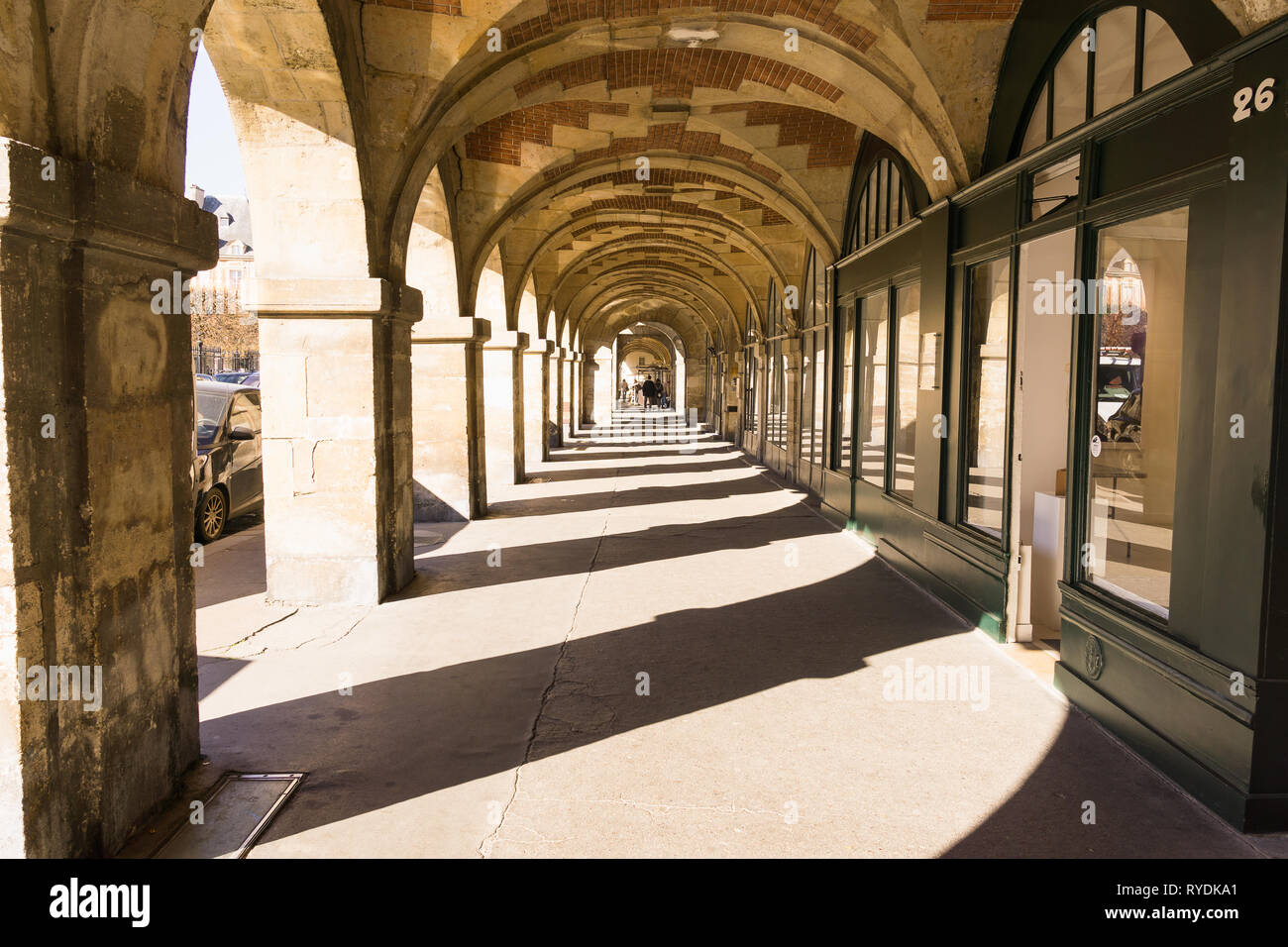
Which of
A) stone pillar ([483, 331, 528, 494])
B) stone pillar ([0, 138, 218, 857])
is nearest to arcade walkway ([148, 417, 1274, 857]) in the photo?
stone pillar ([0, 138, 218, 857])

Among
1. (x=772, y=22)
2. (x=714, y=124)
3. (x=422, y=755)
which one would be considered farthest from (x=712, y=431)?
(x=422, y=755)

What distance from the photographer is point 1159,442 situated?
8680 mm

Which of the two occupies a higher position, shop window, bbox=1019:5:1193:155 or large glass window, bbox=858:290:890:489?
shop window, bbox=1019:5:1193:155

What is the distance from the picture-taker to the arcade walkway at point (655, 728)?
297cm

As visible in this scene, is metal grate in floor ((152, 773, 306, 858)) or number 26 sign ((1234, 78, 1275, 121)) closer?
metal grate in floor ((152, 773, 306, 858))

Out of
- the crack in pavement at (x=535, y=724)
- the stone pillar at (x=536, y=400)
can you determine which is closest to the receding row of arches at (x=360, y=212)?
the crack in pavement at (x=535, y=724)

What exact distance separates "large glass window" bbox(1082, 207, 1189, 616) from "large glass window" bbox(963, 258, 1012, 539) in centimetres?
62

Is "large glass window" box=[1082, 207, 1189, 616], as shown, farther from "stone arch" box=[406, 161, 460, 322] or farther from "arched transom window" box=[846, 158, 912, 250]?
"stone arch" box=[406, 161, 460, 322]

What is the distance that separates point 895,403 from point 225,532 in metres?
6.80

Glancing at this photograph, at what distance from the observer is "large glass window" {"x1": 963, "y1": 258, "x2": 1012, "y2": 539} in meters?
5.61

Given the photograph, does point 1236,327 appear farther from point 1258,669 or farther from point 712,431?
point 712,431

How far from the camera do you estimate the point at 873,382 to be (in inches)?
351

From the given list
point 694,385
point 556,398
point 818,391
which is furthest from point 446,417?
point 694,385

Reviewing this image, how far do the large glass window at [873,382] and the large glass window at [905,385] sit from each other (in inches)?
8.0
